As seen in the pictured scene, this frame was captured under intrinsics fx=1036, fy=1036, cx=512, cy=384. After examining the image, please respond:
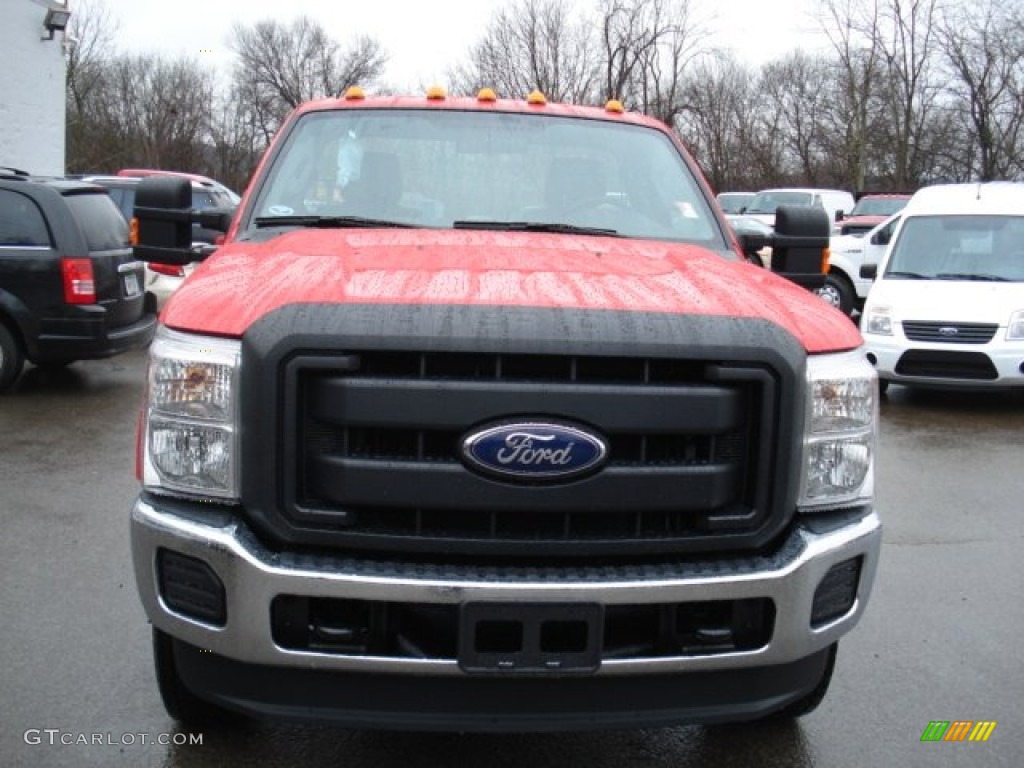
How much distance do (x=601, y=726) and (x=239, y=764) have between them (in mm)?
1239

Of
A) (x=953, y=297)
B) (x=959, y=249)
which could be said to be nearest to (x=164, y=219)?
(x=953, y=297)

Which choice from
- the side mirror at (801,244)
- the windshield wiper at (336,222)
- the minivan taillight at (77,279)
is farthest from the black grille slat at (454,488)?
the minivan taillight at (77,279)

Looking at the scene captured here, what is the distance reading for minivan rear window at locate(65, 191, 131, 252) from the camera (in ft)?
29.1

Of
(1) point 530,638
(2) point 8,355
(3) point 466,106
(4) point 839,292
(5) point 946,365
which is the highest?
(3) point 466,106

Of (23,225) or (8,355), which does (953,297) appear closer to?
(23,225)

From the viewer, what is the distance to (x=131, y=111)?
5275 cm

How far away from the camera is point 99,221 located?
9.16m

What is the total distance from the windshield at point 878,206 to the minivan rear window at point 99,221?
20825 millimetres

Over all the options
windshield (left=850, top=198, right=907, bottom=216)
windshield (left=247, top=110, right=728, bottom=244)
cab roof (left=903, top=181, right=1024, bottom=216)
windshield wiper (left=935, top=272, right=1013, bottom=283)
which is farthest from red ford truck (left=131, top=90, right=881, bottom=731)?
windshield (left=850, top=198, right=907, bottom=216)

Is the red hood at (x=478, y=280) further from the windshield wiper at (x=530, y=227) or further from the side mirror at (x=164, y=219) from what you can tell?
the side mirror at (x=164, y=219)

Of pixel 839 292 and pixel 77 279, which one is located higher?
pixel 77 279

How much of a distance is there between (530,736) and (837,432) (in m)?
1.47

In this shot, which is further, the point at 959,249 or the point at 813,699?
the point at 959,249

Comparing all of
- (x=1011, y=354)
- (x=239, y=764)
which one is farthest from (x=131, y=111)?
(x=239, y=764)
